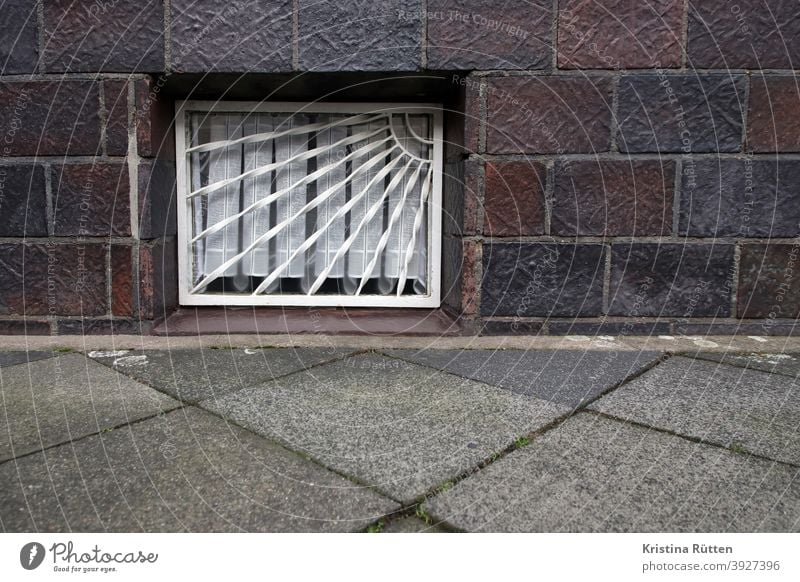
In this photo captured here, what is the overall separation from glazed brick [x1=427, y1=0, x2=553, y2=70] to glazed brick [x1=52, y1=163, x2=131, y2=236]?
1397 mm

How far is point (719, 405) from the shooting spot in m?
1.76

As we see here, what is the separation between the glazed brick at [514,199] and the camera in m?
2.42

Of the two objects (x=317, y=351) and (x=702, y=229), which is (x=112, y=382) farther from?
(x=702, y=229)

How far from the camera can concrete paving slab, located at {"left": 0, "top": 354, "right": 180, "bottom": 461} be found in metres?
1.54

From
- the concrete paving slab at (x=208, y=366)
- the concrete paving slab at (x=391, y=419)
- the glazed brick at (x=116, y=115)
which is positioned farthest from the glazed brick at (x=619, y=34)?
the glazed brick at (x=116, y=115)

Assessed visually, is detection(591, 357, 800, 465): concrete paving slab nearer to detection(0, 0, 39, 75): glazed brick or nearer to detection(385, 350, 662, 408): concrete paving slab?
detection(385, 350, 662, 408): concrete paving slab

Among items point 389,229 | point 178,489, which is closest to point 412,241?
point 389,229

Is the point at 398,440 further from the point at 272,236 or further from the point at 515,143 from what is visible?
the point at 272,236

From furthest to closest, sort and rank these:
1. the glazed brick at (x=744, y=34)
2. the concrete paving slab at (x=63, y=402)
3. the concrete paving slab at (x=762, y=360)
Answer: the glazed brick at (x=744, y=34), the concrete paving slab at (x=762, y=360), the concrete paving slab at (x=63, y=402)

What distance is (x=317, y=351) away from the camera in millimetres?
2305

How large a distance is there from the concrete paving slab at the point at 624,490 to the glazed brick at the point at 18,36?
8.03 feet

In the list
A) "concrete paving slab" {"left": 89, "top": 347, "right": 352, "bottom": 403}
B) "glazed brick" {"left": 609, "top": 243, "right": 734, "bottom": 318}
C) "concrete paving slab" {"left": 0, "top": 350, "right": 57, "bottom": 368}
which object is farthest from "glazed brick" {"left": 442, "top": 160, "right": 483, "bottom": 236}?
"concrete paving slab" {"left": 0, "top": 350, "right": 57, "bottom": 368}

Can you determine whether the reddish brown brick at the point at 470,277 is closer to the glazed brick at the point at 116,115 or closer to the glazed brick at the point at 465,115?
the glazed brick at the point at 465,115
